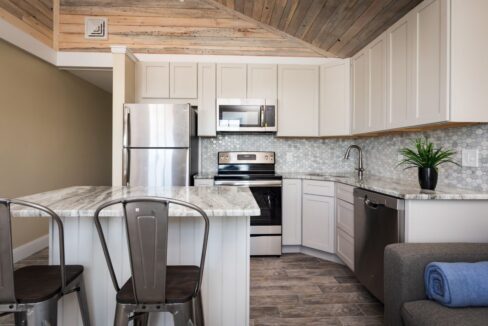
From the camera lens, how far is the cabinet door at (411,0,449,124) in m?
1.94

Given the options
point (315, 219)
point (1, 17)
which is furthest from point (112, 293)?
point (1, 17)

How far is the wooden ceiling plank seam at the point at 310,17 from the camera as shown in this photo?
296 centimetres

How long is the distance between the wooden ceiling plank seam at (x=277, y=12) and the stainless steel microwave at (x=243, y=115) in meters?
1.02

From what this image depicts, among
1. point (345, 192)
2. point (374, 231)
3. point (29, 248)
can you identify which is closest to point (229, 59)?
point (345, 192)

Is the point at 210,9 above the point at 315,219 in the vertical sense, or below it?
above

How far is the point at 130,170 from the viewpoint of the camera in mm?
3102

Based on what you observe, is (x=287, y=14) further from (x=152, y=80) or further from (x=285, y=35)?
(x=152, y=80)

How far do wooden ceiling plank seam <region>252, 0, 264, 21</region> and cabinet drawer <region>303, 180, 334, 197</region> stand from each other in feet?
6.92

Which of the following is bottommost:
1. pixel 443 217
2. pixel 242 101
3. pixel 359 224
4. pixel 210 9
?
pixel 359 224

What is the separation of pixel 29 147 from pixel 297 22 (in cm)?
340

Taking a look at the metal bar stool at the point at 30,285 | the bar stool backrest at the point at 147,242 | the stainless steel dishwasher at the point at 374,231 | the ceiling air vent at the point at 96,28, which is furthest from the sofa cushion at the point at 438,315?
the ceiling air vent at the point at 96,28

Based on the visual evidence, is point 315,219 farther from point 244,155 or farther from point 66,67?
point 66,67

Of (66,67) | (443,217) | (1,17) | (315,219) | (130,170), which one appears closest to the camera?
(443,217)

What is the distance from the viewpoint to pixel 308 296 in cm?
244
